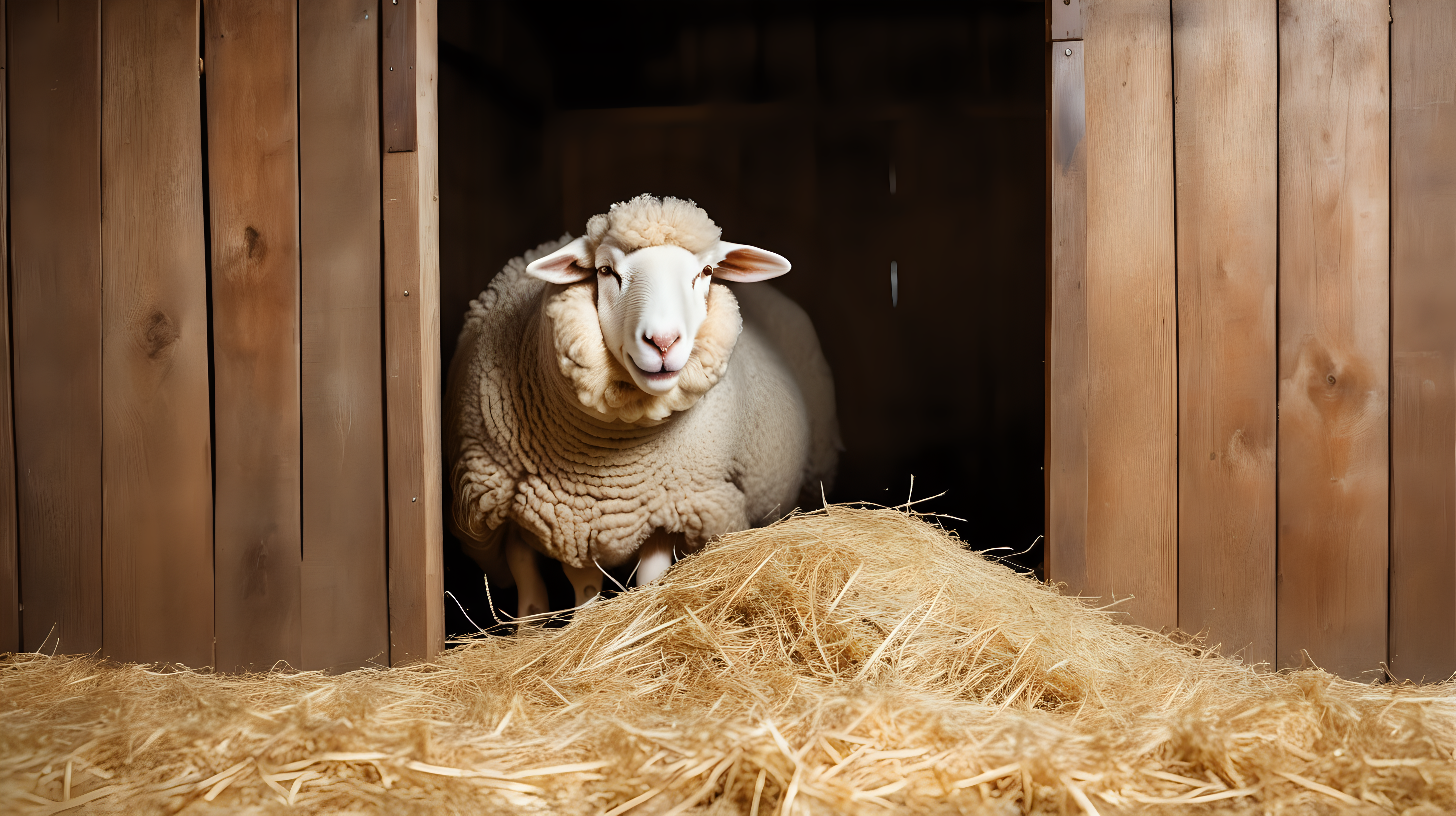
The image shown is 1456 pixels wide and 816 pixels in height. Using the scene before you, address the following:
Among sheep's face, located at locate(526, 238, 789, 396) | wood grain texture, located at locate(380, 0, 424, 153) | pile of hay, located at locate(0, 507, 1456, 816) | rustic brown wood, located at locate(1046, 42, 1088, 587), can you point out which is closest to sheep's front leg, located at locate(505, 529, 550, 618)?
pile of hay, located at locate(0, 507, 1456, 816)

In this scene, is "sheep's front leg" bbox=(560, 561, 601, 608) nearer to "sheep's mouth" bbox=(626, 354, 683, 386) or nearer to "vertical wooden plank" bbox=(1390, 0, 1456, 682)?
"sheep's mouth" bbox=(626, 354, 683, 386)

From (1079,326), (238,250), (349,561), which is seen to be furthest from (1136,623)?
(238,250)

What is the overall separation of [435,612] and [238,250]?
1.22 m

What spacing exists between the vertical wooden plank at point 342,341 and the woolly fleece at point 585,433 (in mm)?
593

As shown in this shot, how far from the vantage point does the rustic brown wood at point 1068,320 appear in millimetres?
2588

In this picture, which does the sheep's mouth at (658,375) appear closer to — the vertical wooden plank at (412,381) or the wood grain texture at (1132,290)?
the vertical wooden plank at (412,381)

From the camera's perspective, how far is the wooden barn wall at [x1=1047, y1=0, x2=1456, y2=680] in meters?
2.57

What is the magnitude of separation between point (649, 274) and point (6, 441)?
78.8 inches

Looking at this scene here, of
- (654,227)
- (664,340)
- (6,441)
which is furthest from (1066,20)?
(6,441)

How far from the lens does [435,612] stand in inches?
104

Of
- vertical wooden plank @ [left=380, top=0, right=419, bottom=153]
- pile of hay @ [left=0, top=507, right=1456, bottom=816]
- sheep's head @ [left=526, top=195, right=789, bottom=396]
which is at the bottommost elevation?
pile of hay @ [left=0, top=507, right=1456, bottom=816]

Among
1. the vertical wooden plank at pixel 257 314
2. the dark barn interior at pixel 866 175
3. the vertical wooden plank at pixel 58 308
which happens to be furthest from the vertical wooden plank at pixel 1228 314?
the vertical wooden plank at pixel 58 308

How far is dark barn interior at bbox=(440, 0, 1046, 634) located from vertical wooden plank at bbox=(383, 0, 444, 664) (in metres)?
2.39

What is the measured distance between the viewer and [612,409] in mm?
2875
